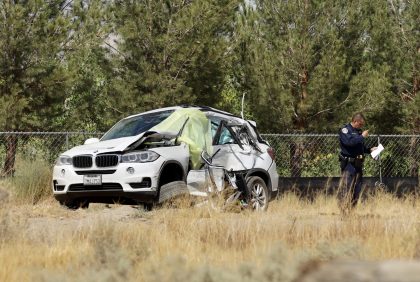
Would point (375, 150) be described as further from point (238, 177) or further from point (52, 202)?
point (52, 202)

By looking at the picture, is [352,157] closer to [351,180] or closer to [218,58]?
[351,180]

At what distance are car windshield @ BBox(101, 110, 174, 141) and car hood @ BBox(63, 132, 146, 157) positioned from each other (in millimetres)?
439

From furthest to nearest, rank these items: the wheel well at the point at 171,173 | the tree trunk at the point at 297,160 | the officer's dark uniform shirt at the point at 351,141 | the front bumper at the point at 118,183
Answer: the tree trunk at the point at 297,160, the officer's dark uniform shirt at the point at 351,141, the wheel well at the point at 171,173, the front bumper at the point at 118,183

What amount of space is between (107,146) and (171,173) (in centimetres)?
109

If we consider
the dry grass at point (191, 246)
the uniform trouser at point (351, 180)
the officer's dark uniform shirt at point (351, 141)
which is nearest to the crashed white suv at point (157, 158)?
the dry grass at point (191, 246)

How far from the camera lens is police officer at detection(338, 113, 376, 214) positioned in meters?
12.5

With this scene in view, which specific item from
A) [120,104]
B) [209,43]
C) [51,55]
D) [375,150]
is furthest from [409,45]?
[375,150]

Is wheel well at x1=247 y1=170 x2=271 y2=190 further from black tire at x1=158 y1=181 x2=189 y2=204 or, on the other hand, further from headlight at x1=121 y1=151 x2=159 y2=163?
headlight at x1=121 y1=151 x2=159 y2=163

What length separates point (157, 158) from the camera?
477 inches

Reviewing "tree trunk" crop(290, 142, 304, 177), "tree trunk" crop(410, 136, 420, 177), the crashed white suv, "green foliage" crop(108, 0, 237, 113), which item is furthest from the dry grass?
"tree trunk" crop(410, 136, 420, 177)

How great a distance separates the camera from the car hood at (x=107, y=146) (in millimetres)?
12266

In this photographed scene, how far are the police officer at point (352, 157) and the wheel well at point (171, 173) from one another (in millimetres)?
2520

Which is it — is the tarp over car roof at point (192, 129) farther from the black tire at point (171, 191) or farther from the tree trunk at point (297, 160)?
the tree trunk at point (297, 160)

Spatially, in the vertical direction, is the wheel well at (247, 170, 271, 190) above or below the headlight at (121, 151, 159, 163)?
below
